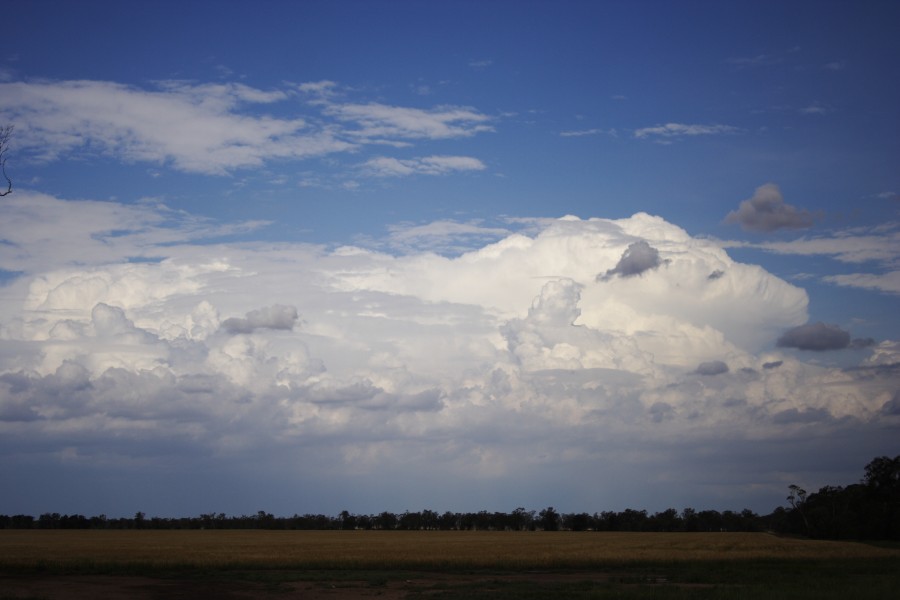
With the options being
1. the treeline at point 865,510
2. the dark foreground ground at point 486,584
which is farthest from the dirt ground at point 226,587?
the treeline at point 865,510

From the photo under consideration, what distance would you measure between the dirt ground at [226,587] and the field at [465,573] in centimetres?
6

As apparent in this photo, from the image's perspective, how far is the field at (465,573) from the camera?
3584cm

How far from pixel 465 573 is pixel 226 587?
1507cm

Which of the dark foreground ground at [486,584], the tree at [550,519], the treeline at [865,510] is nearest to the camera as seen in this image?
the dark foreground ground at [486,584]

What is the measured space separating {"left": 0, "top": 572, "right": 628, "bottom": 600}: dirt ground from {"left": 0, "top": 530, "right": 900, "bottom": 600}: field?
0.06 meters

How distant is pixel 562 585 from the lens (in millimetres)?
38656

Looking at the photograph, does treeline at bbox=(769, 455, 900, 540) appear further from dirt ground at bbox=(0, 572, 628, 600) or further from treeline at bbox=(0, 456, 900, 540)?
dirt ground at bbox=(0, 572, 628, 600)

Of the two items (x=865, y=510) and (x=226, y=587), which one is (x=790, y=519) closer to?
(x=865, y=510)

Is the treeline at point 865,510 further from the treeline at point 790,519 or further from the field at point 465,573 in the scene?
the field at point 465,573

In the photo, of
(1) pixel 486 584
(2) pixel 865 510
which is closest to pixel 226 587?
(1) pixel 486 584

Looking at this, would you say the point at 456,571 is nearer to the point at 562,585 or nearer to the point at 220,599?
the point at 562,585

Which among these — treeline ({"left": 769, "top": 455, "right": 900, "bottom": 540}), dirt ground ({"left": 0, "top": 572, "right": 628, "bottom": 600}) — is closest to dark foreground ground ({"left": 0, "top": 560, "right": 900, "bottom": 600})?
dirt ground ({"left": 0, "top": 572, "right": 628, "bottom": 600})

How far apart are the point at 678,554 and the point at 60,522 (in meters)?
169

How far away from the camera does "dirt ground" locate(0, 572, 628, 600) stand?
35.8 meters
